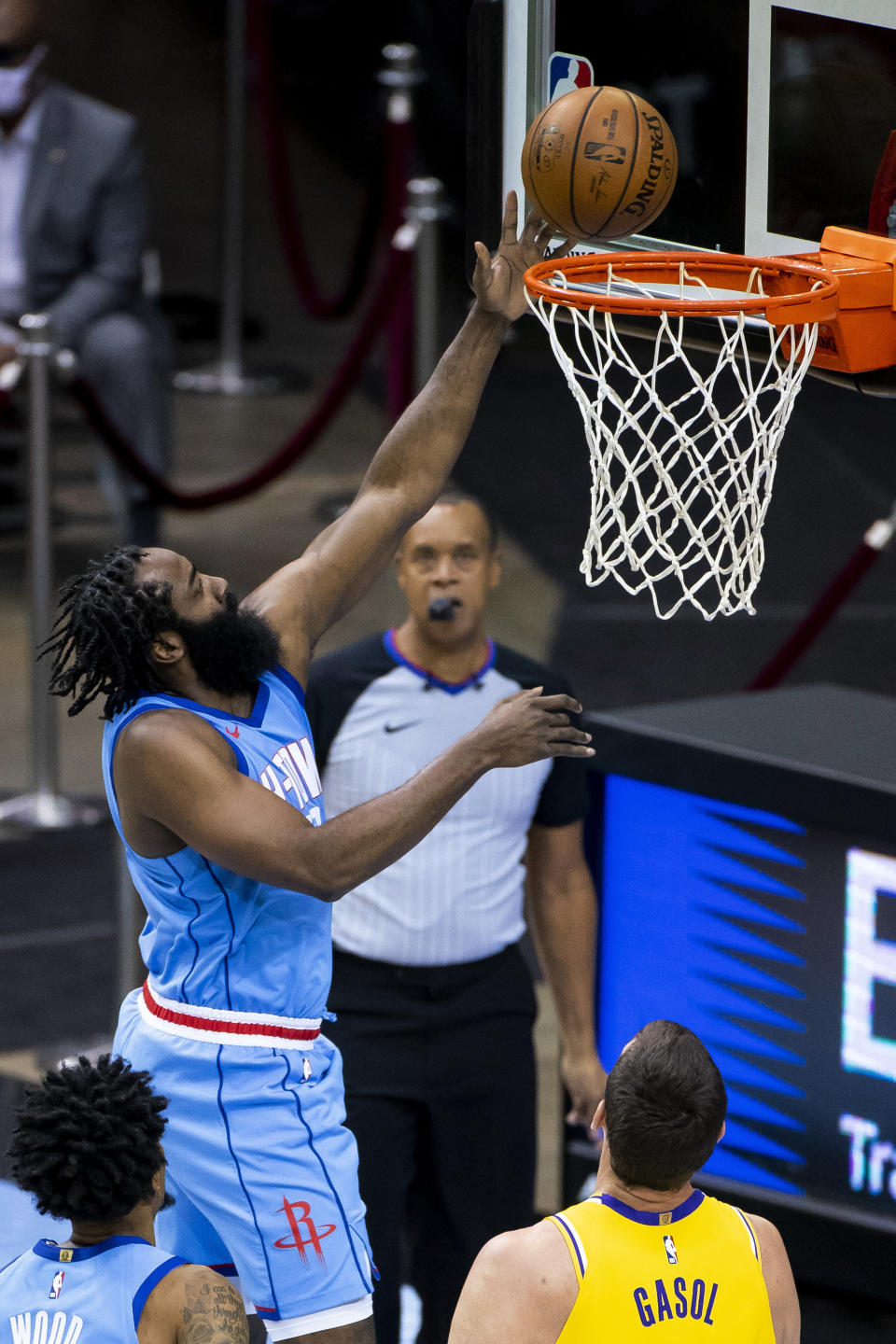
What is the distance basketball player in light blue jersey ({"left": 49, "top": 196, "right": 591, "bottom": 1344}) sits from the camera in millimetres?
3324

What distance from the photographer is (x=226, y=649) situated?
3.50 m

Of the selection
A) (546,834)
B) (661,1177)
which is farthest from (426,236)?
(661,1177)

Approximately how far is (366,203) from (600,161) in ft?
24.4

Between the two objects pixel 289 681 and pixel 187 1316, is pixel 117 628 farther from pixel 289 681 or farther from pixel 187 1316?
pixel 187 1316

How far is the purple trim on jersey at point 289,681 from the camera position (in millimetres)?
3650

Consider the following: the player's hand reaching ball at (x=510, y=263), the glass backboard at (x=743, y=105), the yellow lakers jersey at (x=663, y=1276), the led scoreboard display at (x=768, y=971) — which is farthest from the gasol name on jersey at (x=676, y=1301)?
the glass backboard at (x=743, y=105)

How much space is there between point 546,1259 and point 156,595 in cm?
131

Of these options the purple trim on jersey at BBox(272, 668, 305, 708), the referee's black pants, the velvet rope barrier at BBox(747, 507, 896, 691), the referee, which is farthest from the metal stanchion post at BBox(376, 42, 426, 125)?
the purple trim on jersey at BBox(272, 668, 305, 708)

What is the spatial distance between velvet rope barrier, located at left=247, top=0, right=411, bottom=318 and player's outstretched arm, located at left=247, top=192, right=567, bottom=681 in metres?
5.42

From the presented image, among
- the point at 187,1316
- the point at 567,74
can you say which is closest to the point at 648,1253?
the point at 187,1316

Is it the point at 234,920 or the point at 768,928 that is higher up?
the point at 234,920

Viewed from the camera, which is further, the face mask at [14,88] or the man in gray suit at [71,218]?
the face mask at [14,88]

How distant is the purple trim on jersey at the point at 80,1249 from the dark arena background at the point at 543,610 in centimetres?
171

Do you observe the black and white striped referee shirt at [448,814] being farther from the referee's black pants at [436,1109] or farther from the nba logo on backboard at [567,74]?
the nba logo on backboard at [567,74]
